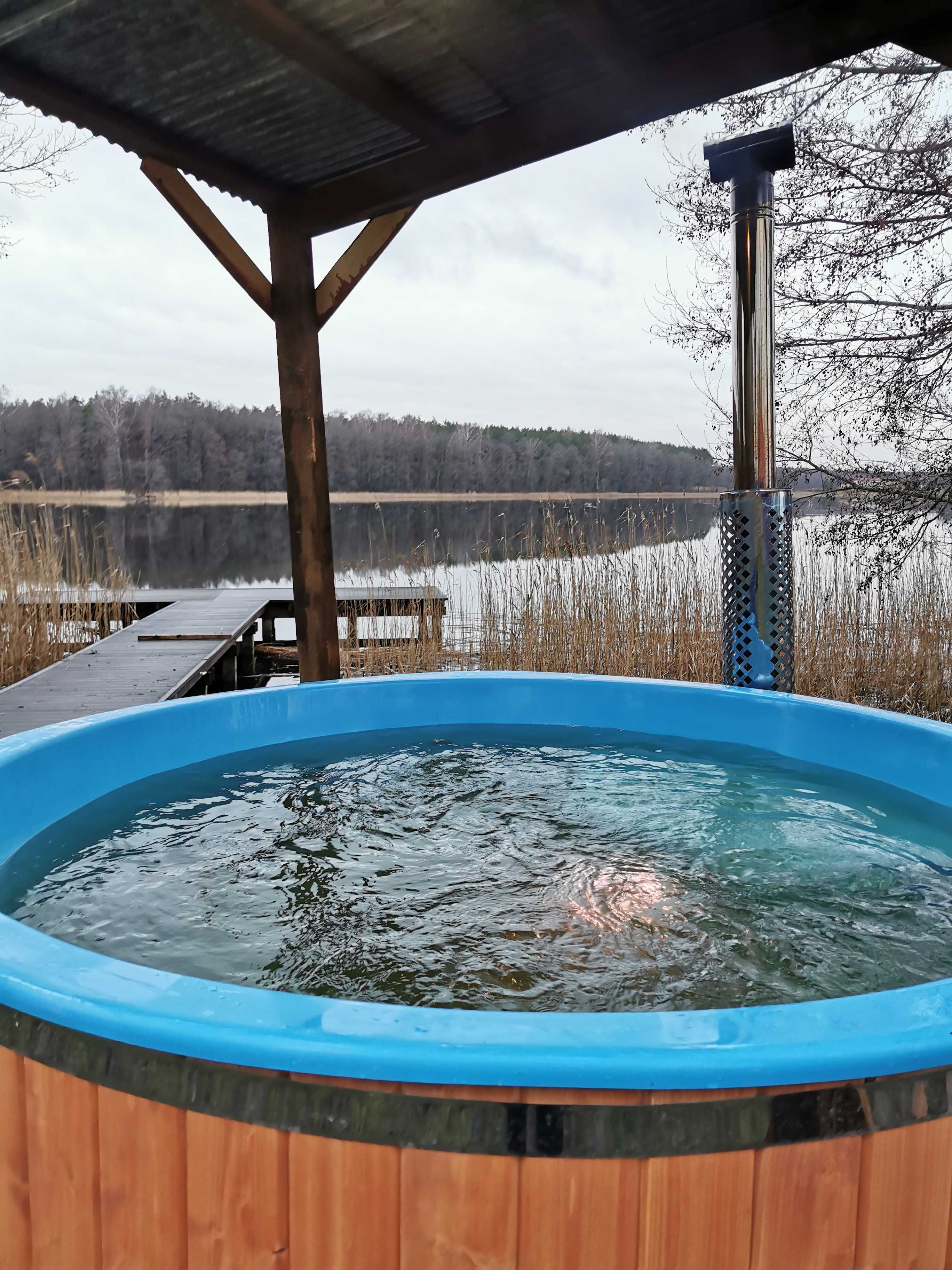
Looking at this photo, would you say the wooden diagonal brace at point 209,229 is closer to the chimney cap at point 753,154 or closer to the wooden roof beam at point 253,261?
the wooden roof beam at point 253,261

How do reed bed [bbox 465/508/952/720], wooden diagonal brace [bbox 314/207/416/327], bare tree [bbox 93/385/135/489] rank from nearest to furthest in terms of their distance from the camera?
wooden diagonal brace [bbox 314/207/416/327], reed bed [bbox 465/508/952/720], bare tree [bbox 93/385/135/489]

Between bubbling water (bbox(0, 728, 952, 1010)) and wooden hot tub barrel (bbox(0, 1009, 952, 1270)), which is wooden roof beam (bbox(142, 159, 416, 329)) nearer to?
bubbling water (bbox(0, 728, 952, 1010))

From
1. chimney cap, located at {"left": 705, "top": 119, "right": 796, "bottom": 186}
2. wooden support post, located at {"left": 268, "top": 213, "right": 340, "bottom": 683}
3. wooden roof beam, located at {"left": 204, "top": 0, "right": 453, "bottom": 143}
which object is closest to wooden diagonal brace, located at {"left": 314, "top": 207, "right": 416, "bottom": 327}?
A: wooden support post, located at {"left": 268, "top": 213, "right": 340, "bottom": 683}

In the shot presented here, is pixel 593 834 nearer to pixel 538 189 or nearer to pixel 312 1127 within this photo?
pixel 312 1127

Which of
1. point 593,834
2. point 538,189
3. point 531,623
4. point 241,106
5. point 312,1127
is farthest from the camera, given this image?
point 538,189

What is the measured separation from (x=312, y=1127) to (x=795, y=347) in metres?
5.31

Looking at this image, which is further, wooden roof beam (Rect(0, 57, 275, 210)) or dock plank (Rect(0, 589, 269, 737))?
dock plank (Rect(0, 589, 269, 737))

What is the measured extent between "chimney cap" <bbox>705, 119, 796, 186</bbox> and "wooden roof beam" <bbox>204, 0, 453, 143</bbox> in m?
0.89

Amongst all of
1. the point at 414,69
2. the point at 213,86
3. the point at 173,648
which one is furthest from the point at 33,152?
the point at 414,69

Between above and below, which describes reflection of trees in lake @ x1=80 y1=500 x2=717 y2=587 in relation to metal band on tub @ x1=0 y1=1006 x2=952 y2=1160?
above

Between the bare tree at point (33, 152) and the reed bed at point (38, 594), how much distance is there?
9.27 feet

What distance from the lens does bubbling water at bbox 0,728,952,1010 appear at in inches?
58.6

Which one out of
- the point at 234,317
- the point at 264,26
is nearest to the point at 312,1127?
the point at 264,26

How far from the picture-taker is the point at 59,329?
20281mm
